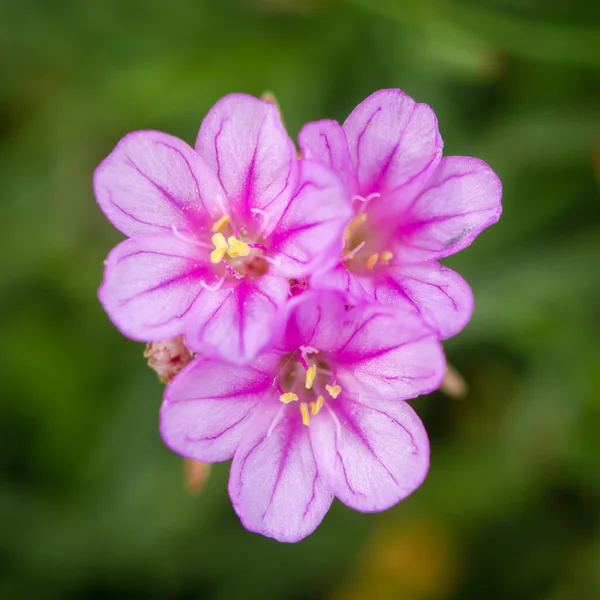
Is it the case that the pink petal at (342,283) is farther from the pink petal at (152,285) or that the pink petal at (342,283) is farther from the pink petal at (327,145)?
the pink petal at (152,285)

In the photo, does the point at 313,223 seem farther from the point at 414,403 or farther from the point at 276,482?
the point at 414,403

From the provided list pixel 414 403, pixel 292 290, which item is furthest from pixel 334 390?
pixel 414 403

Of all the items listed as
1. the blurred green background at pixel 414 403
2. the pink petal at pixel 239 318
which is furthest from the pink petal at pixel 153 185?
the blurred green background at pixel 414 403

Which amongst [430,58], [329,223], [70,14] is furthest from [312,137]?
[70,14]

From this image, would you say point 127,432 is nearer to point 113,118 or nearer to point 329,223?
point 113,118

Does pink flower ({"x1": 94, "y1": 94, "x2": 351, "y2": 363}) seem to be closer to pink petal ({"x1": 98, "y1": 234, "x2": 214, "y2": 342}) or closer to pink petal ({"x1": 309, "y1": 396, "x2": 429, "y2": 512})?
pink petal ({"x1": 98, "y1": 234, "x2": 214, "y2": 342})
